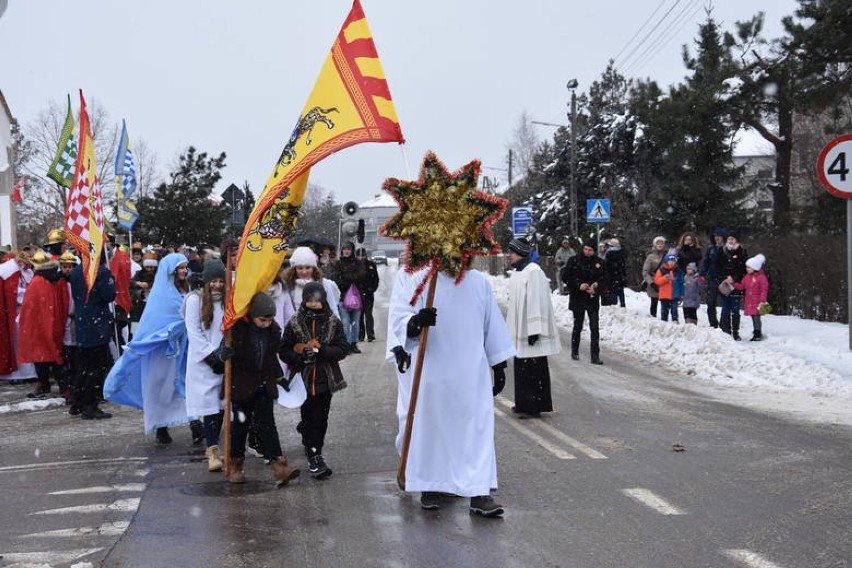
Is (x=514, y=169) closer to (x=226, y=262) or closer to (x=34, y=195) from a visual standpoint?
(x=34, y=195)

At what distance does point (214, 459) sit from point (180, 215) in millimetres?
27430

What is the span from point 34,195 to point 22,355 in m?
41.6

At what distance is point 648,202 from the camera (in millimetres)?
36188

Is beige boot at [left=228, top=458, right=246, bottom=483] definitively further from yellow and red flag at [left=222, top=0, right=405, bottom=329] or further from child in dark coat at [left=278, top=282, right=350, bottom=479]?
yellow and red flag at [left=222, top=0, right=405, bottom=329]

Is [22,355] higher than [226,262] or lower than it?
lower

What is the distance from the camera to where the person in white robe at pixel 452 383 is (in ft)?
21.3

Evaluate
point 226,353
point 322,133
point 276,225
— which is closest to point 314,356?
point 226,353

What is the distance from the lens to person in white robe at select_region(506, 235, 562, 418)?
1036 cm

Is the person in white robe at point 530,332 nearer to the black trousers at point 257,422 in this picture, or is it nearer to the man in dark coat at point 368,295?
the black trousers at point 257,422

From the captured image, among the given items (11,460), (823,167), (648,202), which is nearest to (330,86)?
(11,460)

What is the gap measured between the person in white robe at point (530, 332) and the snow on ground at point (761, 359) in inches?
104

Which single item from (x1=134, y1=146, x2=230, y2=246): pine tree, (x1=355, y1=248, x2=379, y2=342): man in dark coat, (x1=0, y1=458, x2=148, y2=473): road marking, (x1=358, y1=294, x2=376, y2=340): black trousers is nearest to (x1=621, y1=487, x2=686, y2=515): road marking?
(x1=0, y1=458, x2=148, y2=473): road marking

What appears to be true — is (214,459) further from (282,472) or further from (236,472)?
(282,472)

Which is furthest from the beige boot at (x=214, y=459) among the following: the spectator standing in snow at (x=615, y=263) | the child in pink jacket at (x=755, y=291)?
the spectator standing in snow at (x=615, y=263)
